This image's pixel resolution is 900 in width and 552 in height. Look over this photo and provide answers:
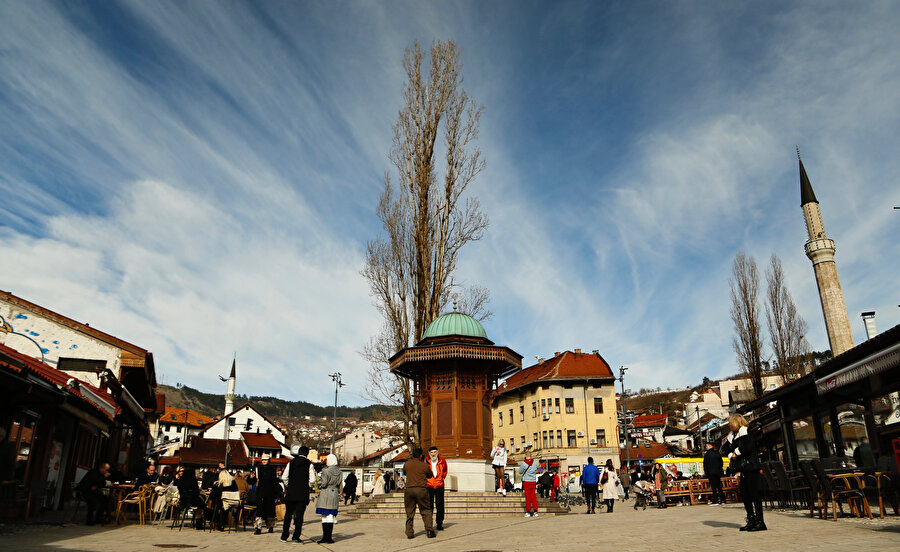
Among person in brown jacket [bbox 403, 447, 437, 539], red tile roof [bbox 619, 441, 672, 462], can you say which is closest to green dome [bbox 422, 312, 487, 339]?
person in brown jacket [bbox 403, 447, 437, 539]

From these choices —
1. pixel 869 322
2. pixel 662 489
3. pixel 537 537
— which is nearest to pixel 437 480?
pixel 537 537

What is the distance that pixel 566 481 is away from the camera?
41.5m

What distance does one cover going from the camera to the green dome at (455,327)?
1788cm

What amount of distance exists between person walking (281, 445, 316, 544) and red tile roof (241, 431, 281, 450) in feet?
194

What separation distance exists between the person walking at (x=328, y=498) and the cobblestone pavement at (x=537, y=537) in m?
0.32

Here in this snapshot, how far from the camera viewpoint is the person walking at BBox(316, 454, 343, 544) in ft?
29.6

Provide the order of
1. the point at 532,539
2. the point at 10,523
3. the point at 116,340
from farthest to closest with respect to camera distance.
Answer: the point at 116,340, the point at 10,523, the point at 532,539

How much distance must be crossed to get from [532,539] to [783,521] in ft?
12.7

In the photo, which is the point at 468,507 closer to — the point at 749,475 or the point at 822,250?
the point at 749,475

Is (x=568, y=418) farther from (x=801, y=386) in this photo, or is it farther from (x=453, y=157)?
(x=801, y=386)

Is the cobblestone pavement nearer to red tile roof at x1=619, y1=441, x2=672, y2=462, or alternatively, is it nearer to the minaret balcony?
the minaret balcony

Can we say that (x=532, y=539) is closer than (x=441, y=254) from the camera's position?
Yes

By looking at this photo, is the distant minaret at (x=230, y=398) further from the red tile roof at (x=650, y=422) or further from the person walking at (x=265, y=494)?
the person walking at (x=265, y=494)

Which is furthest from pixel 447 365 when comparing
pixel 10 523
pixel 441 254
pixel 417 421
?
pixel 10 523
